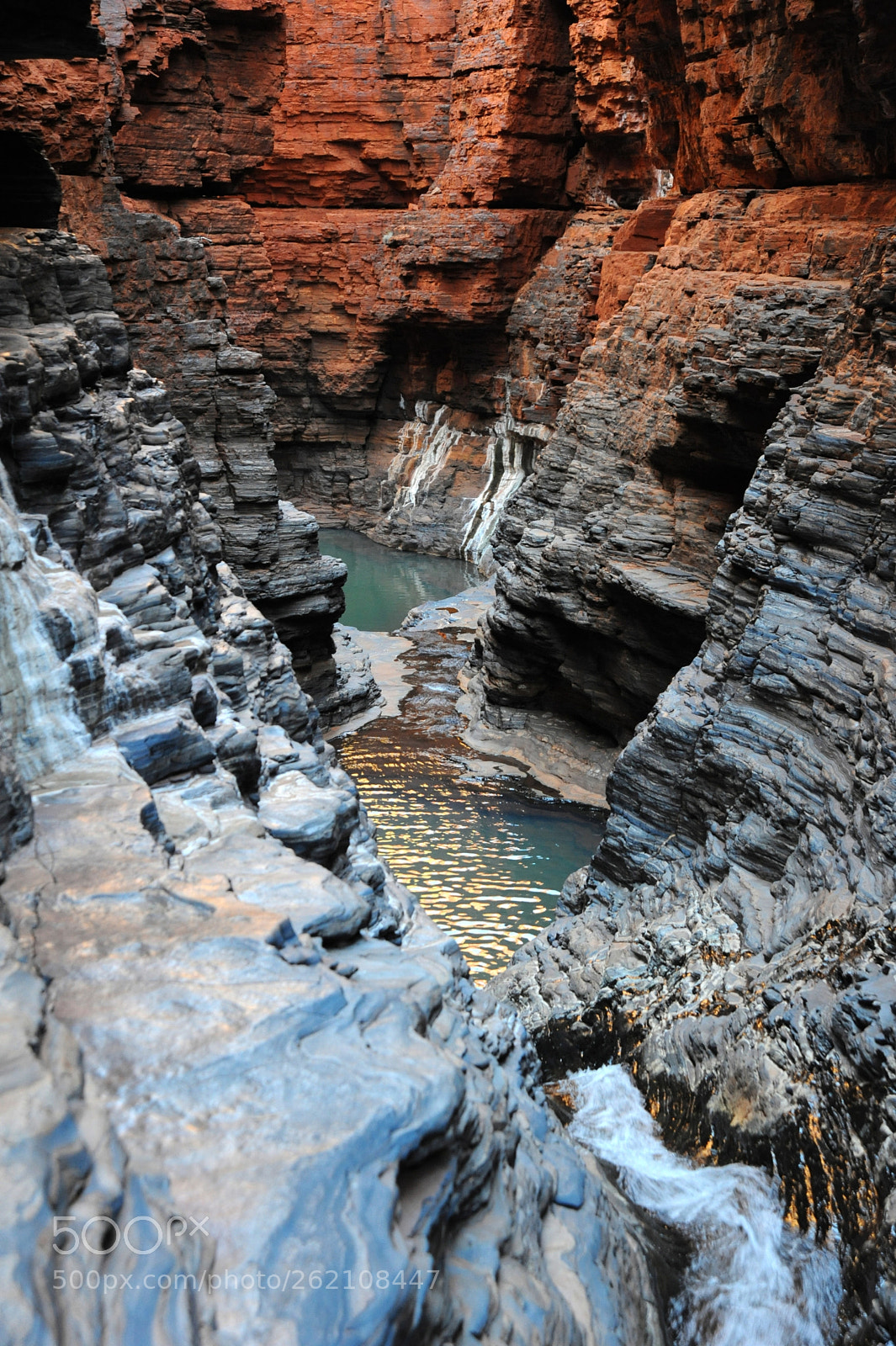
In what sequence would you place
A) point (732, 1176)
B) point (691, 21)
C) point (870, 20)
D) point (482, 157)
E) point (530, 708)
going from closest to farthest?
point (732, 1176) → point (870, 20) → point (691, 21) → point (530, 708) → point (482, 157)

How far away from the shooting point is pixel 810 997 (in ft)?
23.0

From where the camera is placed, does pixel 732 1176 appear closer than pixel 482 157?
Yes

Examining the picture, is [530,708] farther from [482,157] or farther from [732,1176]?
[482,157]

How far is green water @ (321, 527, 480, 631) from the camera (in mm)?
26406

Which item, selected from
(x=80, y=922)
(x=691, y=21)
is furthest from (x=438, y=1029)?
(x=691, y=21)

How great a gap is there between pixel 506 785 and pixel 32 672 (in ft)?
36.6

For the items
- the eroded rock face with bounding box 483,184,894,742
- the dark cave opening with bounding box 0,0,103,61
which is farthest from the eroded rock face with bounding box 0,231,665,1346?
the eroded rock face with bounding box 483,184,894,742

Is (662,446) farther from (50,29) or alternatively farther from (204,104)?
(204,104)

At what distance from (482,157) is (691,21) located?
12.9 metres

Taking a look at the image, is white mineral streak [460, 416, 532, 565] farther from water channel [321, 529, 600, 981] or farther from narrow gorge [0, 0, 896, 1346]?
water channel [321, 529, 600, 981]

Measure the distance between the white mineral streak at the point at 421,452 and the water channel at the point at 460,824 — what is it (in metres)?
10.6

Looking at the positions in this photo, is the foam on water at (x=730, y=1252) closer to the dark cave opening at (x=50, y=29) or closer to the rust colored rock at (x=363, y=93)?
the dark cave opening at (x=50, y=29)

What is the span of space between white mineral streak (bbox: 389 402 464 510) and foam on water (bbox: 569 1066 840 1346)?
2506cm

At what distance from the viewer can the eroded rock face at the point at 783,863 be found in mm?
6406
